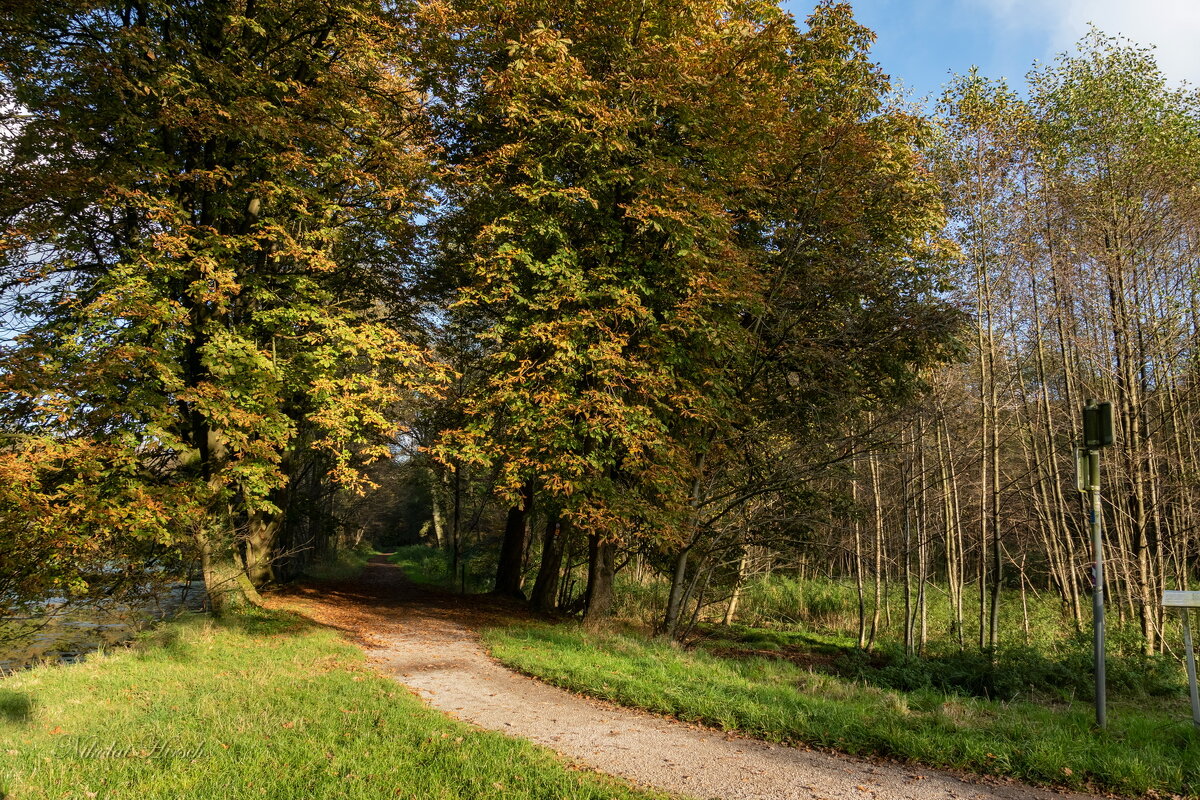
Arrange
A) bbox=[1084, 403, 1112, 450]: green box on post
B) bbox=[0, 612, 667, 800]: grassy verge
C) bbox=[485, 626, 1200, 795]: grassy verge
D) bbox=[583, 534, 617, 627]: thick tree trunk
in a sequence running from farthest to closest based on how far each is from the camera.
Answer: bbox=[583, 534, 617, 627]: thick tree trunk → bbox=[1084, 403, 1112, 450]: green box on post → bbox=[485, 626, 1200, 795]: grassy verge → bbox=[0, 612, 667, 800]: grassy verge

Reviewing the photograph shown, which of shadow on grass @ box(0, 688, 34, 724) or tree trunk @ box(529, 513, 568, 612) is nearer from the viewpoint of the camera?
shadow on grass @ box(0, 688, 34, 724)

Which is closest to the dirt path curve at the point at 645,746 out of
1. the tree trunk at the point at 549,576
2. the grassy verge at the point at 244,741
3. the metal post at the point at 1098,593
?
the grassy verge at the point at 244,741

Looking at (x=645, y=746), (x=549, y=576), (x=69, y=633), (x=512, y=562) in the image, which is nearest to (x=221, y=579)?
(x=69, y=633)

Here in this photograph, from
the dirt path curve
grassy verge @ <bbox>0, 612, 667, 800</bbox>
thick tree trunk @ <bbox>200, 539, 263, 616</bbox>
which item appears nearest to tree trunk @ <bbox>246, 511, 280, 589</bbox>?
thick tree trunk @ <bbox>200, 539, 263, 616</bbox>

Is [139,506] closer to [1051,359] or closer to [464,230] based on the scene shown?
[464,230]

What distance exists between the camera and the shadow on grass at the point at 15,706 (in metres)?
5.82

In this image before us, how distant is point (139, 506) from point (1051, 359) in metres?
19.2

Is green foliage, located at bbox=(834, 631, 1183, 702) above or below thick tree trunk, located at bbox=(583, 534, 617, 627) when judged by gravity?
below

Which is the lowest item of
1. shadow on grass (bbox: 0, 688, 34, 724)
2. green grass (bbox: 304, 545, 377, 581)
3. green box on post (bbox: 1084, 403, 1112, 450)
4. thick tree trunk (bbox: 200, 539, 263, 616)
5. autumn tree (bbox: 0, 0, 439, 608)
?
green grass (bbox: 304, 545, 377, 581)

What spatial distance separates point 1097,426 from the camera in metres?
6.66

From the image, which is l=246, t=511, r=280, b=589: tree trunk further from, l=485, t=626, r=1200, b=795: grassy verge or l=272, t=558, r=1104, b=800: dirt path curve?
l=485, t=626, r=1200, b=795: grassy verge

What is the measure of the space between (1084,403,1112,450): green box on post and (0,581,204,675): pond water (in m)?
12.2

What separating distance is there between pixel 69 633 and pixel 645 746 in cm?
1167

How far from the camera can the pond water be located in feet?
32.0
